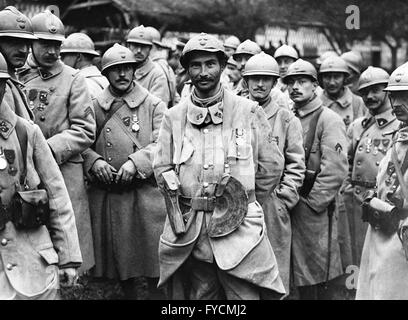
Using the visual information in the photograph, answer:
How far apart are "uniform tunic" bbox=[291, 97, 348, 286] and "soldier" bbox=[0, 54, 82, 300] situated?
406cm

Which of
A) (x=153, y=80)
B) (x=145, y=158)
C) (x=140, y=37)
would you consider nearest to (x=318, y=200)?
(x=145, y=158)

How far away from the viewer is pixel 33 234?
6.12m

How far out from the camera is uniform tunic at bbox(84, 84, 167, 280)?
9414 mm

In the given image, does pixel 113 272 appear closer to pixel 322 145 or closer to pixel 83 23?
pixel 322 145

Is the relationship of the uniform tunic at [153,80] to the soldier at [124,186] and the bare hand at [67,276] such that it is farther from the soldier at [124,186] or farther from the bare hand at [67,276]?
the bare hand at [67,276]

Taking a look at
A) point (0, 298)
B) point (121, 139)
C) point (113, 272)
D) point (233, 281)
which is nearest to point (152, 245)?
point (113, 272)

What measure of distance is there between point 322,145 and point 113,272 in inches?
97.1

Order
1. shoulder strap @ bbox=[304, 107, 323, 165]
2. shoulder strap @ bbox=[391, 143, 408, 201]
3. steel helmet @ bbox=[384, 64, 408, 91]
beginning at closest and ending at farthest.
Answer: shoulder strap @ bbox=[391, 143, 408, 201]
steel helmet @ bbox=[384, 64, 408, 91]
shoulder strap @ bbox=[304, 107, 323, 165]

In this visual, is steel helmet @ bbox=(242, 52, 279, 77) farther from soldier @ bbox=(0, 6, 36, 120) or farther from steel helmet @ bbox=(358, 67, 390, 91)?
soldier @ bbox=(0, 6, 36, 120)

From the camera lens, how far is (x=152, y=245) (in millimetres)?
9555

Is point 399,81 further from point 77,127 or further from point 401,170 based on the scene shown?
point 77,127

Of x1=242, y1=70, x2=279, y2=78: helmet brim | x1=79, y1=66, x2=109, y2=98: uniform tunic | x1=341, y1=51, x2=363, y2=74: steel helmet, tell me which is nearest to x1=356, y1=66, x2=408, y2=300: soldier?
x1=242, y1=70, x2=279, y2=78: helmet brim

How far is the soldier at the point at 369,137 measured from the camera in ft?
34.7

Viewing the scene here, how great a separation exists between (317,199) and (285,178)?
2.06 ft
